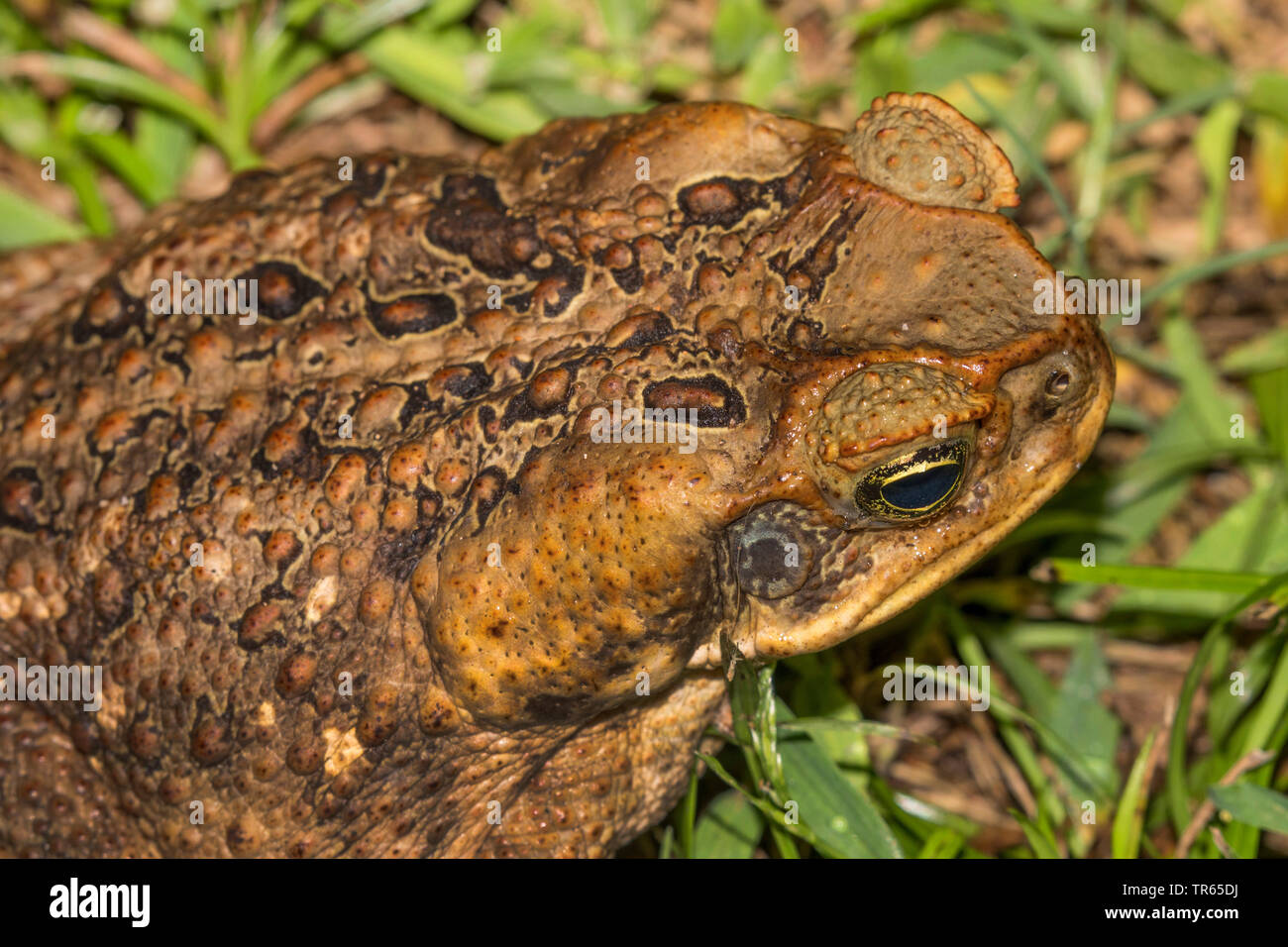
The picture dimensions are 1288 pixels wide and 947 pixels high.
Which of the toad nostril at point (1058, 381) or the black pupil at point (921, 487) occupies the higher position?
the toad nostril at point (1058, 381)

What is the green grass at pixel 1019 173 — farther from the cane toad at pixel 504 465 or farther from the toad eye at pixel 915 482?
the toad eye at pixel 915 482

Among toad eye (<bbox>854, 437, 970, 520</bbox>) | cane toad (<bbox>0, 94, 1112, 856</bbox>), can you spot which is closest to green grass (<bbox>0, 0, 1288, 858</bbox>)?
cane toad (<bbox>0, 94, 1112, 856</bbox>)

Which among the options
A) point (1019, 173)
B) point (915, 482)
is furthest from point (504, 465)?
point (1019, 173)

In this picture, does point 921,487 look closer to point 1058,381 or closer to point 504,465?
point 1058,381

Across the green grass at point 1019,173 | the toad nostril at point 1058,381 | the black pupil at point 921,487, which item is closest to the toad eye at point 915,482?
the black pupil at point 921,487

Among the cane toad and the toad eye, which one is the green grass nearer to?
the cane toad

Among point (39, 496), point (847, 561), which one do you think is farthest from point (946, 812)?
point (39, 496)
